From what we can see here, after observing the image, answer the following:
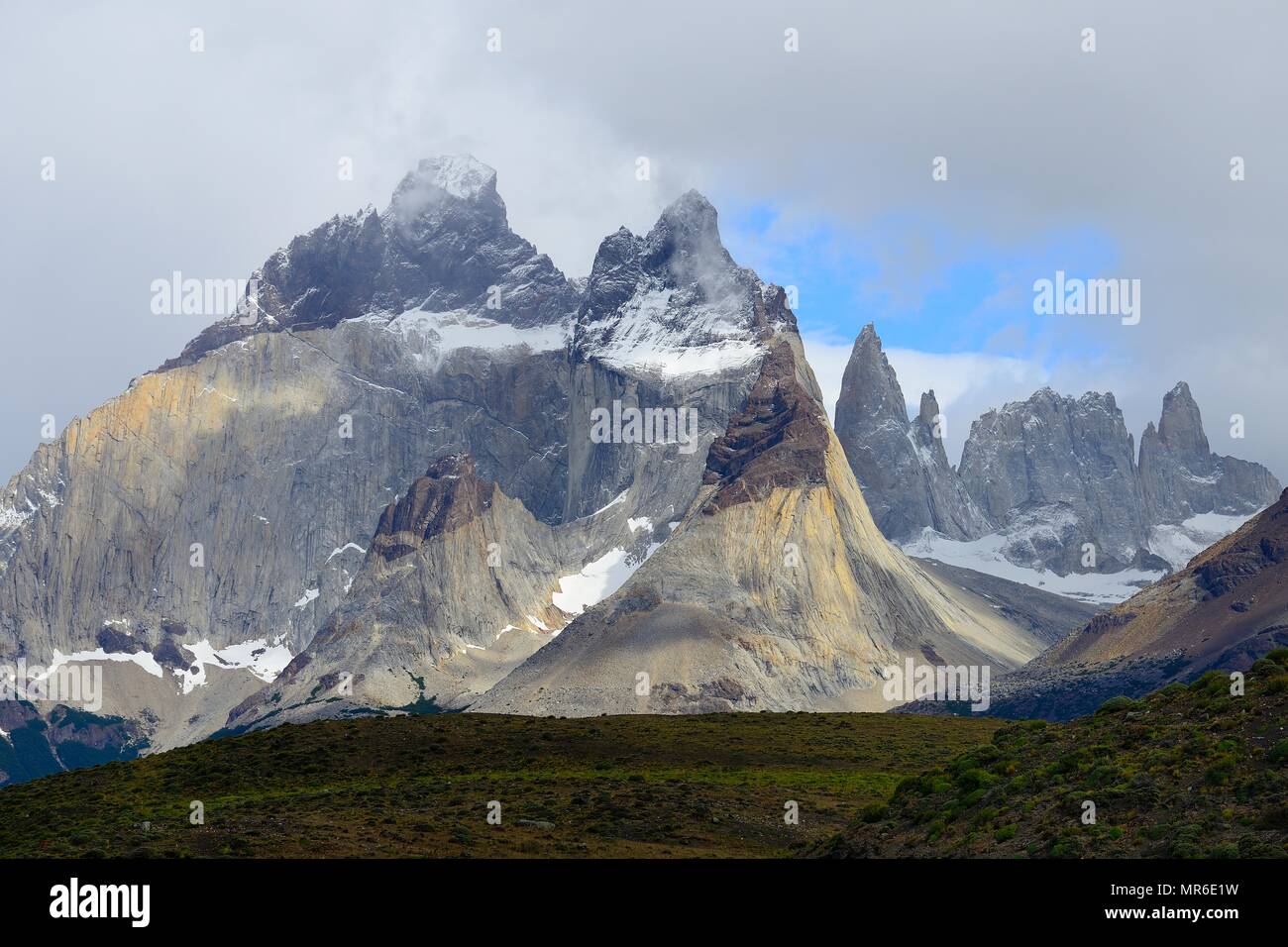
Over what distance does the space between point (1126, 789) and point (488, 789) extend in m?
53.1

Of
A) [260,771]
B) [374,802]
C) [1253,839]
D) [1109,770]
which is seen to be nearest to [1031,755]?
[1109,770]

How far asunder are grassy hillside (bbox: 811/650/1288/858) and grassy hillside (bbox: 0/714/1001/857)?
1296cm

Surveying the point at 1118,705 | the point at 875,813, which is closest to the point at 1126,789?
the point at 1118,705

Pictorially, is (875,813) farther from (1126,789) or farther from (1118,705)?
(1126,789)

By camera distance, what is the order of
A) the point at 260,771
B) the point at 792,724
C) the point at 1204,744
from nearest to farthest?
the point at 1204,744 < the point at 260,771 < the point at 792,724

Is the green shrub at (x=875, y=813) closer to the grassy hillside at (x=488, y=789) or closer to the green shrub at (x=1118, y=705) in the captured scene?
the grassy hillside at (x=488, y=789)

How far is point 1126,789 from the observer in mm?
67750

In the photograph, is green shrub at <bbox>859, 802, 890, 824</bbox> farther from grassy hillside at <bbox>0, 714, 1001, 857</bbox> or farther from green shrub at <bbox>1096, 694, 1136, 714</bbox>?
green shrub at <bbox>1096, 694, 1136, 714</bbox>

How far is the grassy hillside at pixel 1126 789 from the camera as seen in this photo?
6319cm

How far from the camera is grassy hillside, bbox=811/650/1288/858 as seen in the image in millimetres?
63188

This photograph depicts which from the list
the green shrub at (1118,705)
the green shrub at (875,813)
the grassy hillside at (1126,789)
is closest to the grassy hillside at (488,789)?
the green shrub at (875,813)

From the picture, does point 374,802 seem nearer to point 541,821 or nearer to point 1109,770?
point 541,821
